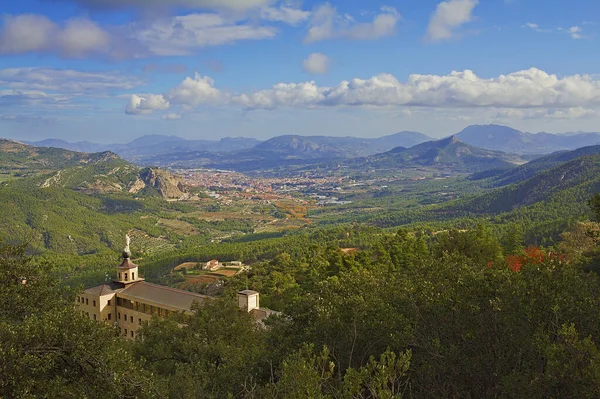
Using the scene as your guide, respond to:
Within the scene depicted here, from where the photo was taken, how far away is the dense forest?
10703mm

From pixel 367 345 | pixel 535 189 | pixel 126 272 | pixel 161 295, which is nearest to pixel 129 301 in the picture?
pixel 126 272

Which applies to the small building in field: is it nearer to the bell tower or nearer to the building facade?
the bell tower

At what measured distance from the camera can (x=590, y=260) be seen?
26828 millimetres

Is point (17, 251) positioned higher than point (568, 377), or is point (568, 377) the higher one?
point (17, 251)

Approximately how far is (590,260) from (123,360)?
81.9ft

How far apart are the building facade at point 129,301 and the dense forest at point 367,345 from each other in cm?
1431

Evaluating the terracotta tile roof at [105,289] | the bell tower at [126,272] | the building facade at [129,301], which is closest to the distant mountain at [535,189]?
the bell tower at [126,272]

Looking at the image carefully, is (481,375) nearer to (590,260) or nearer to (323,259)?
(590,260)

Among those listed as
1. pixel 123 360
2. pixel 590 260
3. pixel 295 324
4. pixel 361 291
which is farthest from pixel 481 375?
pixel 590 260

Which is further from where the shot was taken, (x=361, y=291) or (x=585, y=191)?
(x=585, y=191)

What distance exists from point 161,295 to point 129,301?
138 inches

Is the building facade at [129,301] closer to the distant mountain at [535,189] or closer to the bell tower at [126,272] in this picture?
the bell tower at [126,272]

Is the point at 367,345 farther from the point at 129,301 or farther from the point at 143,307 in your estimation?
the point at 129,301

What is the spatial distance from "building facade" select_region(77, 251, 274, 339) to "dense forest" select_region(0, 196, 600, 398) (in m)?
A: 14.3
